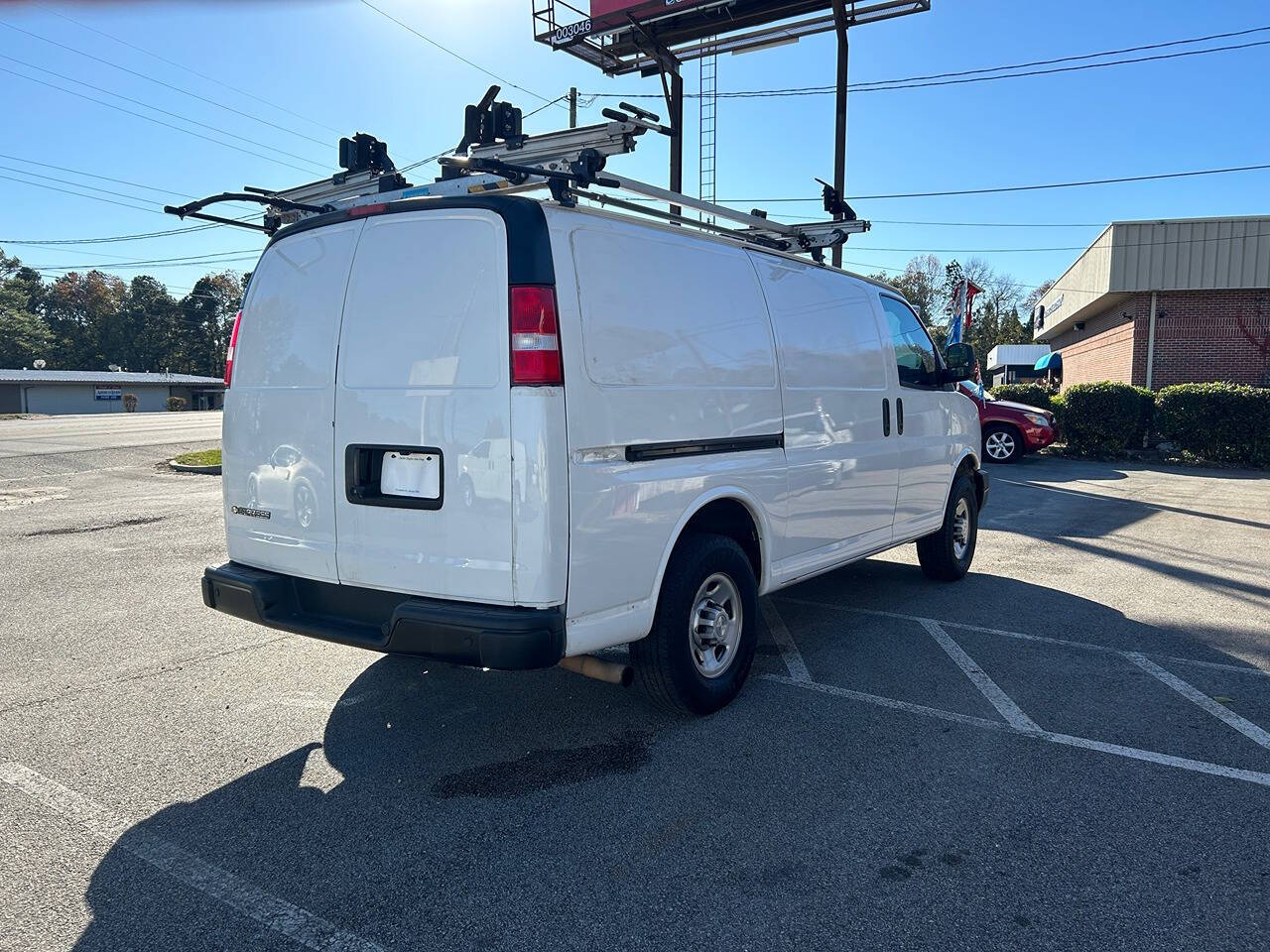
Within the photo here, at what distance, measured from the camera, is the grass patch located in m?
16.0

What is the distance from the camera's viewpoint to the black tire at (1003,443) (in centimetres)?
1703

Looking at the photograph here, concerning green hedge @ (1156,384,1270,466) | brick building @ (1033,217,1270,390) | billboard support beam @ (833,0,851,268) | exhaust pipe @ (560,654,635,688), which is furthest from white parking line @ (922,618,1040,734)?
brick building @ (1033,217,1270,390)

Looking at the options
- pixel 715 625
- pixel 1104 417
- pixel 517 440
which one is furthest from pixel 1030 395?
pixel 517 440

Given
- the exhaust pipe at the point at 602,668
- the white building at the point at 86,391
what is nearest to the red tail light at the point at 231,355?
the exhaust pipe at the point at 602,668

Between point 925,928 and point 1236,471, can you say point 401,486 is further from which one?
point 1236,471

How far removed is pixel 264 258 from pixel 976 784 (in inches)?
158

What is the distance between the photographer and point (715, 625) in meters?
4.20

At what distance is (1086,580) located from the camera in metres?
7.24

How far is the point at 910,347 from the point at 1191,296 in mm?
20790

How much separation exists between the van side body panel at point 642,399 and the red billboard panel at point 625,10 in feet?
40.9

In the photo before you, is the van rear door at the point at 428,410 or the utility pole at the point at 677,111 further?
the utility pole at the point at 677,111

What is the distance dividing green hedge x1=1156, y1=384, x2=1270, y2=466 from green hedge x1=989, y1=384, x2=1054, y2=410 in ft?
8.05

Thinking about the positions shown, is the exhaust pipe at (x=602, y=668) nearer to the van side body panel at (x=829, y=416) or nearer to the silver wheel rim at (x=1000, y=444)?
the van side body panel at (x=829, y=416)

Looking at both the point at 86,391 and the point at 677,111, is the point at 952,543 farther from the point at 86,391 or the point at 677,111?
the point at 86,391
